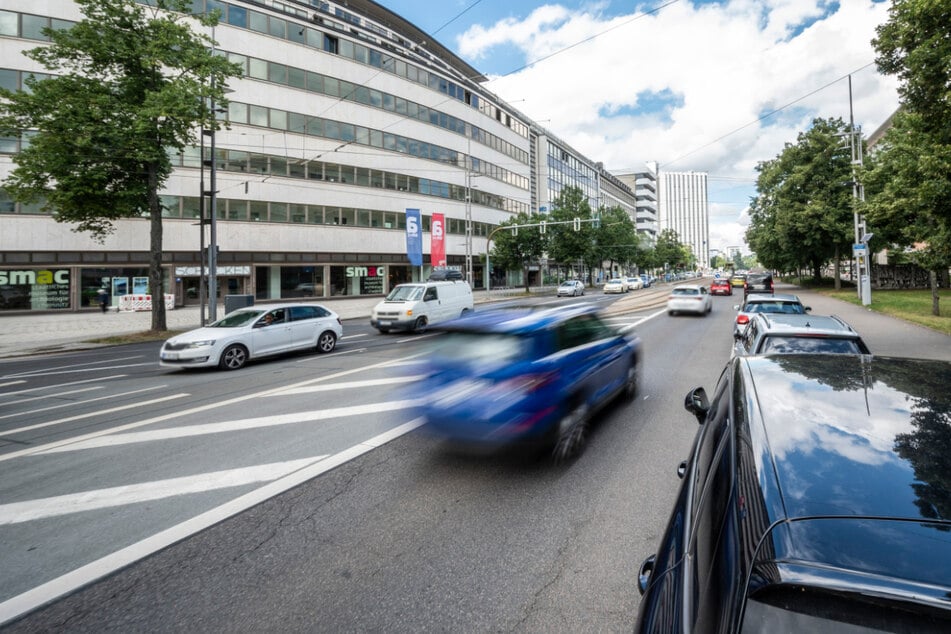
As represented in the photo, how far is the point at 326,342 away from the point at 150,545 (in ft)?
34.9

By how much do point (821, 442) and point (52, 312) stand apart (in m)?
38.8

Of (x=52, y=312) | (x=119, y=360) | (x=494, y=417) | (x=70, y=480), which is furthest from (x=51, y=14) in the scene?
(x=494, y=417)

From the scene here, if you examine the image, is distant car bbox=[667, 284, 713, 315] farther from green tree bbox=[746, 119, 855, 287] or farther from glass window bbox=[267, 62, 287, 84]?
glass window bbox=[267, 62, 287, 84]

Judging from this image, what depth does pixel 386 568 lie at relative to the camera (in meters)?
3.08

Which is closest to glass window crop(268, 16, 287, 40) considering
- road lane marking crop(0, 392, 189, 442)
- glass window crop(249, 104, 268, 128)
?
glass window crop(249, 104, 268, 128)

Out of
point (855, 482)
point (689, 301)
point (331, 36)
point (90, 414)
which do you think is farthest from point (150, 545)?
point (331, 36)

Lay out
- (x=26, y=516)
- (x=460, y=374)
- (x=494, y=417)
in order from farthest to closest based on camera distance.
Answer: (x=460, y=374) < (x=494, y=417) < (x=26, y=516)

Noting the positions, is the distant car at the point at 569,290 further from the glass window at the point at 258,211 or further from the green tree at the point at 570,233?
the glass window at the point at 258,211

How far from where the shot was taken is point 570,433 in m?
5.16

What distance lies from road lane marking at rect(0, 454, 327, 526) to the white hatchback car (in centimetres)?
715

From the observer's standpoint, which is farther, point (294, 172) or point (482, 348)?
point (294, 172)

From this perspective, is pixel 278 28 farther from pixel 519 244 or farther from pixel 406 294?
pixel 406 294

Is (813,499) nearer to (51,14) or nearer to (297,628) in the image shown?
(297,628)

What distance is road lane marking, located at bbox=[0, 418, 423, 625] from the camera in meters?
2.86
